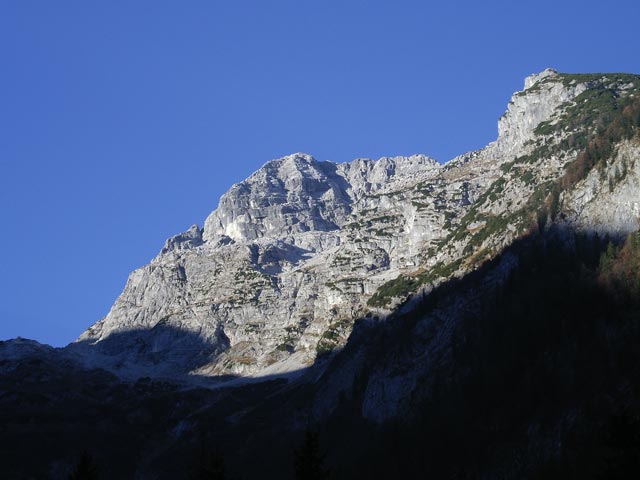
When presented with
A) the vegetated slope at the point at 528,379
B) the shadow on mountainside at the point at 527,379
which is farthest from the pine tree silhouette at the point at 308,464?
the vegetated slope at the point at 528,379

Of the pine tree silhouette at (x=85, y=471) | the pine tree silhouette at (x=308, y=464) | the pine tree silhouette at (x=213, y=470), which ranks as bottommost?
the pine tree silhouette at (x=308, y=464)

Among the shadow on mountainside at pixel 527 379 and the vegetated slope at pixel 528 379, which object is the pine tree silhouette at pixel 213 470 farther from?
the vegetated slope at pixel 528 379

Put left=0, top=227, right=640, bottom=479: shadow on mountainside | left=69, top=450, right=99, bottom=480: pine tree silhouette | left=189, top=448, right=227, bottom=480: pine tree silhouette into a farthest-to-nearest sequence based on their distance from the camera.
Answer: left=0, top=227, right=640, bottom=479: shadow on mountainside < left=189, top=448, right=227, bottom=480: pine tree silhouette < left=69, top=450, right=99, bottom=480: pine tree silhouette

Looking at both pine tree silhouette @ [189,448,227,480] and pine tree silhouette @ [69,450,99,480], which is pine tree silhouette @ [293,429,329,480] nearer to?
pine tree silhouette @ [189,448,227,480]

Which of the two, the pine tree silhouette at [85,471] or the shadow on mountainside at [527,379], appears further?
the shadow on mountainside at [527,379]

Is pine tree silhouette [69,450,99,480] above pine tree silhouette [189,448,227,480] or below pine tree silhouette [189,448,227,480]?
above

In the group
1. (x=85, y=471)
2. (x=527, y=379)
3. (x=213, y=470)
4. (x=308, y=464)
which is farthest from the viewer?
(x=527, y=379)

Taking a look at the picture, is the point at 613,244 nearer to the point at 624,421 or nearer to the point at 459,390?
the point at 459,390

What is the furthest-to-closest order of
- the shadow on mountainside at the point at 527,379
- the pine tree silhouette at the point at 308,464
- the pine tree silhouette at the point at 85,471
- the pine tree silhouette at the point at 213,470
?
the shadow on mountainside at the point at 527,379 → the pine tree silhouette at the point at 213,470 → the pine tree silhouette at the point at 308,464 → the pine tree silhouette at the point at 85,471

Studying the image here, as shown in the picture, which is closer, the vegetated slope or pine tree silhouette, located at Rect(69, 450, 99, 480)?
pine tree silhouette, located at Rect(69, 450, 99, 480)

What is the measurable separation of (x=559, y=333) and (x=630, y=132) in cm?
5576

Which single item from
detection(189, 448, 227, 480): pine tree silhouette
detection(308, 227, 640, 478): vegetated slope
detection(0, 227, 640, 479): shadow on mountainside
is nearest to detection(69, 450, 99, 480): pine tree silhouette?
detection(189, 448, 227, 480): pine tree silhouette

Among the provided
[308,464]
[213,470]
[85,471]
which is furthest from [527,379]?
[85,471]

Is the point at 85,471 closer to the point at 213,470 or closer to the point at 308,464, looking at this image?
the point at 213,470
